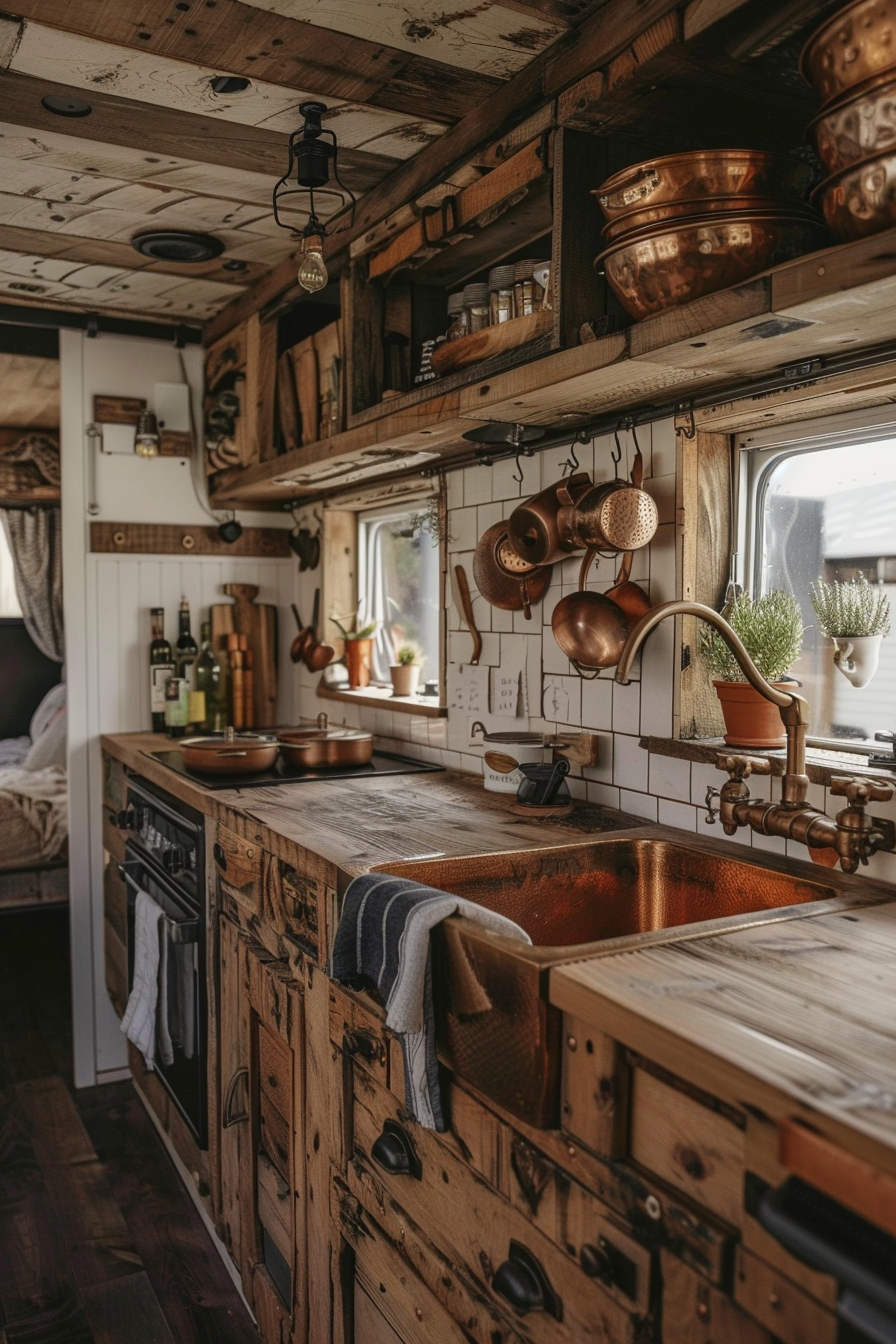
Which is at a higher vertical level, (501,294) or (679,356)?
(501,294)

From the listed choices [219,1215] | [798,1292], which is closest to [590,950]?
[798,1292]

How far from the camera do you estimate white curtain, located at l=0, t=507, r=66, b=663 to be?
252 inches

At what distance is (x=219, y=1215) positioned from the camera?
244cm

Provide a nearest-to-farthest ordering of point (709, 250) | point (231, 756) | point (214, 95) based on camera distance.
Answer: point (709, 250) → point (214, 95) → point (231, 756)

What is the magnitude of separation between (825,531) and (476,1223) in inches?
53.0

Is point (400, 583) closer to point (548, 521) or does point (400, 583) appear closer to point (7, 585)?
point (548, 521)

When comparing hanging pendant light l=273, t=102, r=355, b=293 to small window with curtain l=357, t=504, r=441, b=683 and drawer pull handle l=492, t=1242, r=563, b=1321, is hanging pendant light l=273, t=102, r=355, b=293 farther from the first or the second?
drawer pull handle l=492, t=1242, r=563, b=1321

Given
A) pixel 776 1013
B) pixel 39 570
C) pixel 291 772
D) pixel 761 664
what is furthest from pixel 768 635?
pixel 39 570

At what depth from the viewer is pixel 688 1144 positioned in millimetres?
994

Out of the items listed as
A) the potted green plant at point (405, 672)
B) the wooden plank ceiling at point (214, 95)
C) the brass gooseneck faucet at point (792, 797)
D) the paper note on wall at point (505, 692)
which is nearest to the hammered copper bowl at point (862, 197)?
the brass gooseneck faucet at point (792, 797)

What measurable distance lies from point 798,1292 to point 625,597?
1.42m

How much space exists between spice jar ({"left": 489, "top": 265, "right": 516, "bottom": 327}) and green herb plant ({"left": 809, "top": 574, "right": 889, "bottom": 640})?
0.87m

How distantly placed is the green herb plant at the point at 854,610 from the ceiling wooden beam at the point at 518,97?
3.19 ft

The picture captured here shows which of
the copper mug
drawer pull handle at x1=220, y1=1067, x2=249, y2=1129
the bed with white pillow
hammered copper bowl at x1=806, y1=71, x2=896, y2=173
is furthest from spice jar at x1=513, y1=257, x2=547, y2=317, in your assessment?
the bed with white pillow
